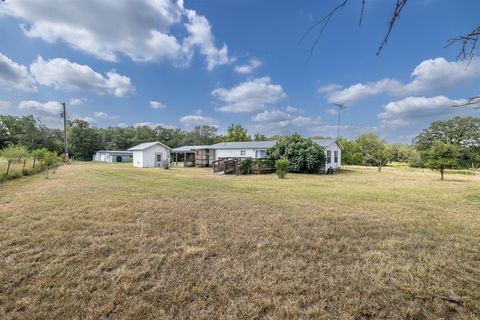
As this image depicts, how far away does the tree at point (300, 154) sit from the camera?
18078 mm

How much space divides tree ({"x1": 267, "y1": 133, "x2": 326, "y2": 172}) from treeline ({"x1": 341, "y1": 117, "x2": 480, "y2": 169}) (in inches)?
742

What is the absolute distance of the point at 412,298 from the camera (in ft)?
8.05

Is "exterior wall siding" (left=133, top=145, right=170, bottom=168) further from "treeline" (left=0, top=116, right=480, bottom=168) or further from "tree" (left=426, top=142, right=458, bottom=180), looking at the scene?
"tree" (left=426, top=142, right=458, bottom=180)

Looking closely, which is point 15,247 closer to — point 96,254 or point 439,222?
point 96,254

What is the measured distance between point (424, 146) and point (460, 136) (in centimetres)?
529

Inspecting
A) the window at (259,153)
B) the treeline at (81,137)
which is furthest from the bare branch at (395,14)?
the treeline at (81,137)

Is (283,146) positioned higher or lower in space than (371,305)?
higher

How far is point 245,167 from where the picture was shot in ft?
58.8

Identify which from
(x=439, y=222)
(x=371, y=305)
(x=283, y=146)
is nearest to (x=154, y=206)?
(x=371, y=305)

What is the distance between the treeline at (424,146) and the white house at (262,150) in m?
13.5

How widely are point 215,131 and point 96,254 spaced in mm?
63291

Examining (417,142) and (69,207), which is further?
(417,142)

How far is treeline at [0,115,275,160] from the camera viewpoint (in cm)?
4141

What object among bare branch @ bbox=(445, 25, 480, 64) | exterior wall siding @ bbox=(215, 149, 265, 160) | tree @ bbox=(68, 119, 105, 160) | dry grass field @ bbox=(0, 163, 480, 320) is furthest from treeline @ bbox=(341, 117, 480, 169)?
tree @ bbox=(68, 119, 105, 160)
